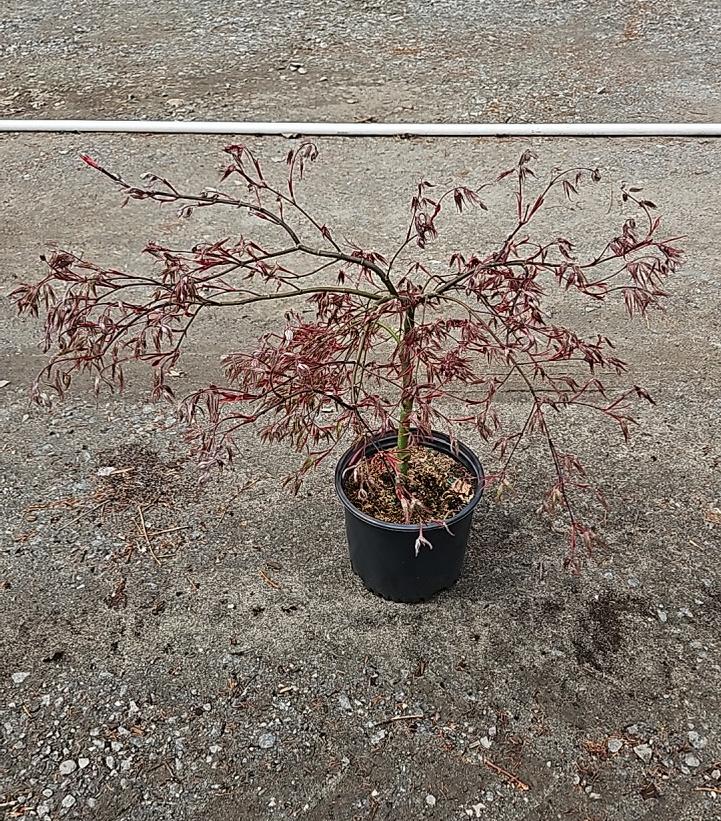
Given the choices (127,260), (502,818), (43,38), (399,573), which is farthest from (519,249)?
(43,38)

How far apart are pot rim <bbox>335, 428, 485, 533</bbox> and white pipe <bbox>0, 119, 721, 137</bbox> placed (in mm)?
2962

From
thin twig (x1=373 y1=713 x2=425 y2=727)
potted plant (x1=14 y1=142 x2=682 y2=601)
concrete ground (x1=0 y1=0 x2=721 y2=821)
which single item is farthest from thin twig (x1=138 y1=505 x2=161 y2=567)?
thin twig (x1=373 y1=713 x2=425 y2=727)

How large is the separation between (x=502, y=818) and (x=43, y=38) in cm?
614

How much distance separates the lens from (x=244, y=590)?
2.15 metres

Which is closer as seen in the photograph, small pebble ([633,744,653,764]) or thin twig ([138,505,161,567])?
small pebble ([633,744,653,764])

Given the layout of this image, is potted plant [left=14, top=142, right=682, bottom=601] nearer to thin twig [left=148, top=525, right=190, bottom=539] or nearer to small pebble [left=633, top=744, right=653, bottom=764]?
thin twig [left=148, top=525, right=190, bottom=539]

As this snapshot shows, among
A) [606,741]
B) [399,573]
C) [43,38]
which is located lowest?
[606,741]

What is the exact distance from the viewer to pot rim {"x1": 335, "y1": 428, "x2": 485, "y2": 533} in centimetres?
188

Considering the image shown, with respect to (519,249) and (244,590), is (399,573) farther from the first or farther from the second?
(519,249)

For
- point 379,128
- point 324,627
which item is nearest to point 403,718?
point 324,627

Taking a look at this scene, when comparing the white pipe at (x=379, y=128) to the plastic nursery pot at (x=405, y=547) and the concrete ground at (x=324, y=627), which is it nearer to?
the concrete ground at (x=324, y=627)

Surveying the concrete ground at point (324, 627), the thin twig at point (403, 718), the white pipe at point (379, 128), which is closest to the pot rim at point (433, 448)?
the concrete ground at point (324, 627)

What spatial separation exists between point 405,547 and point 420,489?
0.17 meters

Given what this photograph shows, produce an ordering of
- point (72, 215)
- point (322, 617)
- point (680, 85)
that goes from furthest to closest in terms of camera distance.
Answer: point (680, 85), point (72, 215), point (322, 617)
